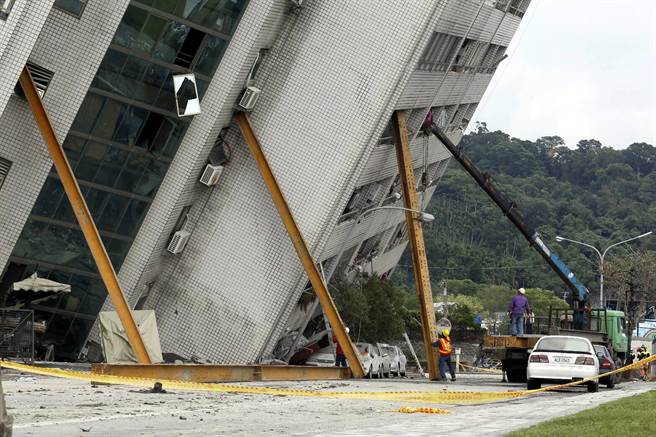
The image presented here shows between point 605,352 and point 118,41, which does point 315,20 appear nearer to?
point 118,41

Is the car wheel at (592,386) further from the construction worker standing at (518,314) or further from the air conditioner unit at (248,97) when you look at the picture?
the air conditioner unit at (248,97)

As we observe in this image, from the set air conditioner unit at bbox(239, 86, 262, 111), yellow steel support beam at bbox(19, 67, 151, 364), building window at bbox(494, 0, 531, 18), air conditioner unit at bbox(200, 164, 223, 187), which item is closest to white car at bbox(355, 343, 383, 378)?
air conditioner unit at bbox(200, 164, 223, 187)

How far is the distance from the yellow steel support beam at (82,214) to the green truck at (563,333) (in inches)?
505

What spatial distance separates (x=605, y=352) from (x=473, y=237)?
111 meters

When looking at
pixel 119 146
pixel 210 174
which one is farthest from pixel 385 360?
pixel 119 146

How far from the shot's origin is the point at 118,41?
104 feet

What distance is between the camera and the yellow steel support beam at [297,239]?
1385 inches

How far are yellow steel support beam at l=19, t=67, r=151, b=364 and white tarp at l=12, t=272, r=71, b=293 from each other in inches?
87.3

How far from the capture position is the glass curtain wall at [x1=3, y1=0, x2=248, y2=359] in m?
32.1

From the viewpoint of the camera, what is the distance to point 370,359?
43.0 metres

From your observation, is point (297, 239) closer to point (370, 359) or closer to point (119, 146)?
point (119, 146)

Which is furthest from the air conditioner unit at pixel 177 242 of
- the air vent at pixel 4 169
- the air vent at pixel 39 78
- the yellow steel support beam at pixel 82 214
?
the air vent at pixel 39 78

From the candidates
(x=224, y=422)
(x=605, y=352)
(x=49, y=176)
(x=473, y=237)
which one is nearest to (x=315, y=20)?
(x=49, y=176)

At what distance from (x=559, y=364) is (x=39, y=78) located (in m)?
14.3
